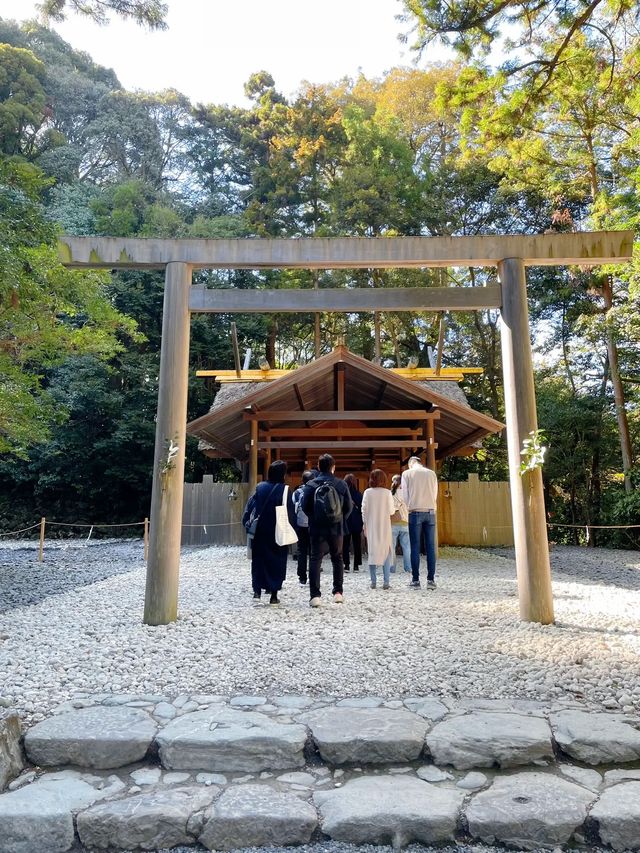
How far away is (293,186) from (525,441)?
2509cm

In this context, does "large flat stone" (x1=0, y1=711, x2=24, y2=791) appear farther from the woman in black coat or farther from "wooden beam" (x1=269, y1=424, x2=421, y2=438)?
"wooden beam" (x1=269, y1=424, x2=421, y2=438)

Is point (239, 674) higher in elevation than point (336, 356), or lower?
lower

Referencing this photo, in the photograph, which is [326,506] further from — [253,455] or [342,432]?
[342,432]

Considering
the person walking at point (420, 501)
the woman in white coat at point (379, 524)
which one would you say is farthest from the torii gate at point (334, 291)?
the woman in white coat at point (379, 524)

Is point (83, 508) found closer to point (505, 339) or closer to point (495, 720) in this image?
point (505, 339)

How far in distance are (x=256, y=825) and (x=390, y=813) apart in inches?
20.4

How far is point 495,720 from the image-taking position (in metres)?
2.90

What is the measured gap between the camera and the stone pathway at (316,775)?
2254 millimetres

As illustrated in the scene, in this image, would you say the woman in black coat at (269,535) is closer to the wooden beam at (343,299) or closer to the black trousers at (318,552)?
the black trousers at (318,552)

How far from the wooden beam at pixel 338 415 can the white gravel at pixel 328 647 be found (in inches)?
173

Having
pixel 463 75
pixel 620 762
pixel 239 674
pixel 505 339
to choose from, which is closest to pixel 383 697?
pixel 239 674

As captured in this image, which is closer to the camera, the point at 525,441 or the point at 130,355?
the point at 525,441

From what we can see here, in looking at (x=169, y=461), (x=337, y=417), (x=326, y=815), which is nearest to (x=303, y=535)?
(x=169, y=461)

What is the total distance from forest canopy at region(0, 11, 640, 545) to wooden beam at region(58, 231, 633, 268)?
4.33 m
